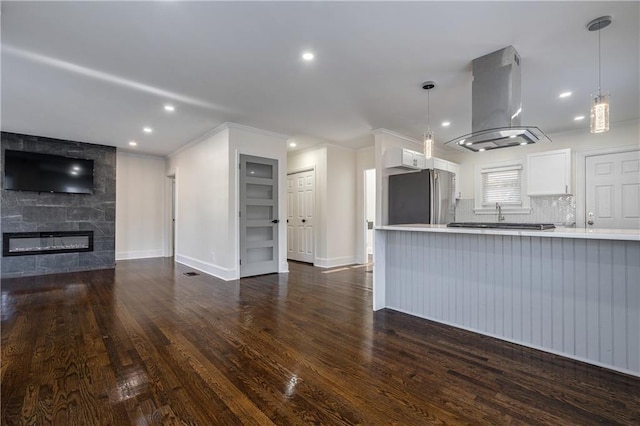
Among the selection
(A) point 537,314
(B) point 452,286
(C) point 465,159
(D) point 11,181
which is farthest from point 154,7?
(C) point 465,159

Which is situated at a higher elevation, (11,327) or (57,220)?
(57,220)

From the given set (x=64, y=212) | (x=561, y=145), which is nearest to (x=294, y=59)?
(x=561, y=145)

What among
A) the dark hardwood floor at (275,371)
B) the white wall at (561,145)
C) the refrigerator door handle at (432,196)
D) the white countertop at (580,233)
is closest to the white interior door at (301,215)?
the refrigerator door handle at (432,196)

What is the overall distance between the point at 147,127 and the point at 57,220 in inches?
109

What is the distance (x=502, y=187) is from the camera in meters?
5.75

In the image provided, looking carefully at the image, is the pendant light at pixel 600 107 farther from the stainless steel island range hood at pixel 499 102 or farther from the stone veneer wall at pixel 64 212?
the stone veneer wall at pixel 64 212

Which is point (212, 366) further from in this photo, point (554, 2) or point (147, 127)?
point (147, 127)

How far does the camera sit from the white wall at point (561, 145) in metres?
4.56

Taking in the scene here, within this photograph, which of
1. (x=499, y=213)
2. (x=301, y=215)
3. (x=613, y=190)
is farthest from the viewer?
(x=301, y=215)

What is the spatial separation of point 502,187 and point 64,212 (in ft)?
28.3

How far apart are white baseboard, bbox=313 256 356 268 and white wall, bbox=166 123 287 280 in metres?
0.94

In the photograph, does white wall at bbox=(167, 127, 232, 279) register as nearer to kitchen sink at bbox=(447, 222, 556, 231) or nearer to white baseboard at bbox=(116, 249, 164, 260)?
white baseboard at bbox=(116, 249, 164, 260)

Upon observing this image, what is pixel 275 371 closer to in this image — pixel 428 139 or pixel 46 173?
pixel 428 139

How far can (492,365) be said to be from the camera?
2.15 meters
